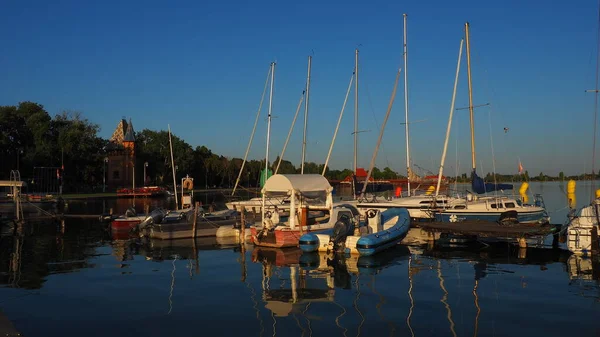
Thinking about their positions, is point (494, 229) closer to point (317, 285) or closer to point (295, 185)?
point (295, 185)

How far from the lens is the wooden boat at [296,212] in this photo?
2577cm

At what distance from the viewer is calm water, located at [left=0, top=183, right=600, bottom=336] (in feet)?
41.7

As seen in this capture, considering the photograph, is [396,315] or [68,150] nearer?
[396,315]

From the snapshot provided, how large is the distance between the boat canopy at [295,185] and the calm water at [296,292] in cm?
353

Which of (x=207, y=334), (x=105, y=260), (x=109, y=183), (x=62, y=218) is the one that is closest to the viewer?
(x=207, y=334)

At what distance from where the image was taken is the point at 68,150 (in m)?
87.4

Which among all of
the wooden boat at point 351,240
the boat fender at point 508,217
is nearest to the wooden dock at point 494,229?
the boat fender at point 508,217

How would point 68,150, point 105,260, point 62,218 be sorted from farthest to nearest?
point 68,150
point 62,218
point 105,260

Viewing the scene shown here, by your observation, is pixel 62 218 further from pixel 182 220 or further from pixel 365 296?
pixel 365 296

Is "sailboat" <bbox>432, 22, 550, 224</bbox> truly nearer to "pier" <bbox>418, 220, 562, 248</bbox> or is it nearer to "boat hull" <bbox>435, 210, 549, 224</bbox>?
"boat hull" <bbox>435, 210, 549, 224</bbox>

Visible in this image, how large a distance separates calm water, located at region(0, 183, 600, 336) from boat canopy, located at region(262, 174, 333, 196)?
11.6 feet

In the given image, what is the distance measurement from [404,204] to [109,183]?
259 ft

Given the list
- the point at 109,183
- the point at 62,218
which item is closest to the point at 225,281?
the point at 62,218

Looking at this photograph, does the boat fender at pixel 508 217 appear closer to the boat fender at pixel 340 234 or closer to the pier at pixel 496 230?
the pier at pixel 496 230
